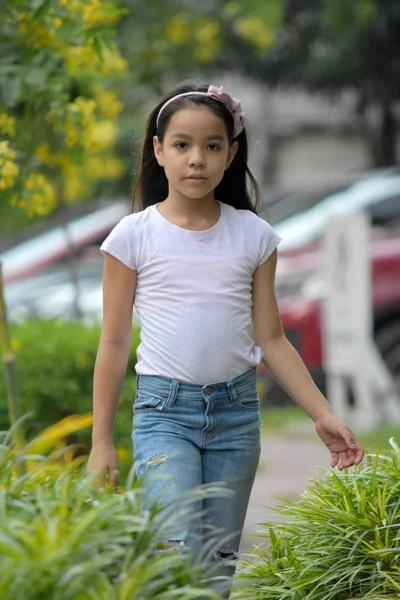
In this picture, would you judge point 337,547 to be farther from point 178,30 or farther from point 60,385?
point 178,30

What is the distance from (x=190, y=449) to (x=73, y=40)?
7.85 ft

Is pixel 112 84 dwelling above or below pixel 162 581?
above

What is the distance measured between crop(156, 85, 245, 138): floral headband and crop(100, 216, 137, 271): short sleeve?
36 centimetres

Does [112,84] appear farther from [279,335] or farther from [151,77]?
[279,335]

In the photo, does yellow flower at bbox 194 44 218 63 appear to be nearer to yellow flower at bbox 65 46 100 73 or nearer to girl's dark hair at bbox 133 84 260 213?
yellow flower at bbox 65 46 100 73

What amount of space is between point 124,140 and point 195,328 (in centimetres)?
754

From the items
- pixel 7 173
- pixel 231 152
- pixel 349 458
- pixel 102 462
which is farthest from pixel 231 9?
pixel 102 462

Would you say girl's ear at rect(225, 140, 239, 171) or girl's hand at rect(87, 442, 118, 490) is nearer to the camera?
girl's hand at rect(87, 442, 118, 490)

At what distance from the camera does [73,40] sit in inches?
201

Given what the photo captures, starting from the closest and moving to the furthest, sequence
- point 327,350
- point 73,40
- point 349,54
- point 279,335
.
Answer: point 279,335 < point 73,40 < point 327,350 < point 349,54

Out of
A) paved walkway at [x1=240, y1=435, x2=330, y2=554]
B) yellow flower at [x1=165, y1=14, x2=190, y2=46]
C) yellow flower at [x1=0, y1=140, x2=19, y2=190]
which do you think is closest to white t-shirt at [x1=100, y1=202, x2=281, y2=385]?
yellow flower at [x1=0, y1=140, x2=19, y2=190]

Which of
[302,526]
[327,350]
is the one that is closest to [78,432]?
[302,526]

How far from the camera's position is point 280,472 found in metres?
7.54

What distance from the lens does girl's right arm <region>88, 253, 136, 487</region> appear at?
3.29 metres
